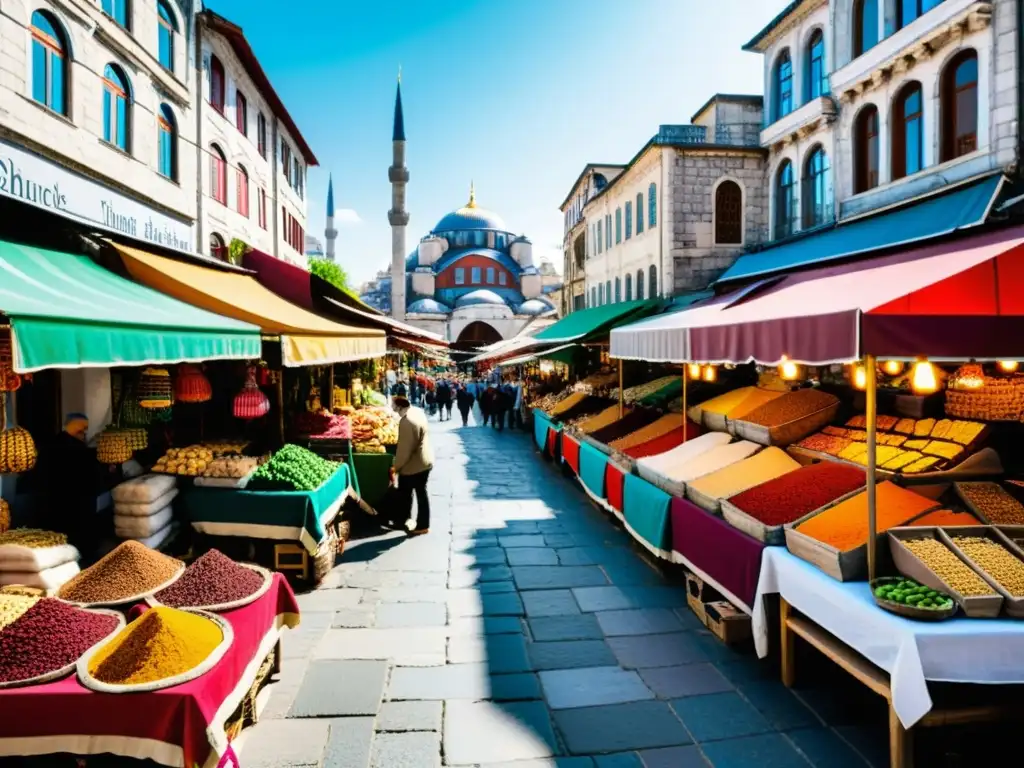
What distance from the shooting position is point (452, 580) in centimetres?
589

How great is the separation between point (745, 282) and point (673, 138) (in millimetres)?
4795

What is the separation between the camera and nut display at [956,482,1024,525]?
4.01 metres

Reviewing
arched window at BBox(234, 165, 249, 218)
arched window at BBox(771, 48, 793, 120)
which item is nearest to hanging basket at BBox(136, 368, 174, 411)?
arched window at BBox(234, 165, 249, 218)

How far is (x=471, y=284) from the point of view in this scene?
57.8m

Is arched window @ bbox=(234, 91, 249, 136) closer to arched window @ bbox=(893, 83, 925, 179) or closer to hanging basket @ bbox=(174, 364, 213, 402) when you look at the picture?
hanging basket @ bbox=(174, 364, 213, 402)

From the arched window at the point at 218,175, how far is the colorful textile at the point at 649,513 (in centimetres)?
1232

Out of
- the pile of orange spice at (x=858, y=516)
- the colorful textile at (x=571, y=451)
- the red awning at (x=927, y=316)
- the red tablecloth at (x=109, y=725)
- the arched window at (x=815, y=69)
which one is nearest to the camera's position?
the red tablecloth at (x=109, y=725)

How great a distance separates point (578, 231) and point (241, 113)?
1458 cm

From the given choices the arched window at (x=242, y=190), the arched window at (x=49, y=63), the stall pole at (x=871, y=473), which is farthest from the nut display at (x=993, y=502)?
the arched window at (x=242, y=190)

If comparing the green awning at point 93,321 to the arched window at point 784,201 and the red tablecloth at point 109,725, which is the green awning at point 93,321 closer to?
the red tablecloth at point 109,725

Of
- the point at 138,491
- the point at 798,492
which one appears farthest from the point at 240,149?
the point at 798,492

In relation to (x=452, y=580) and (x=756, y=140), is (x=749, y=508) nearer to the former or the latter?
(x=452, y=580)

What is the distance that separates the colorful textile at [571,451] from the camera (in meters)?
9.66

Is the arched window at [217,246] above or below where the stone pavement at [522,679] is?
above
